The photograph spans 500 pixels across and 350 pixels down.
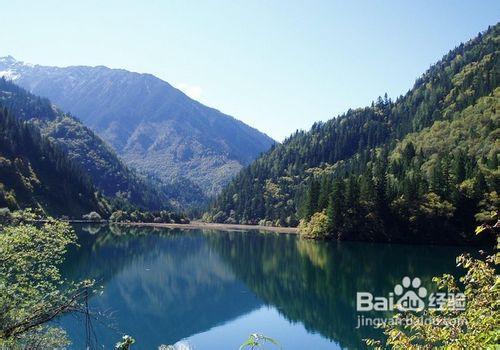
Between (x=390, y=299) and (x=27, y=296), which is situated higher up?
(x=27, y=296)

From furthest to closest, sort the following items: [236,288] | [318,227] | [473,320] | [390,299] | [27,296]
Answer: [318,227] → [236,288] → [390,299] → [27,296] → [473,320]

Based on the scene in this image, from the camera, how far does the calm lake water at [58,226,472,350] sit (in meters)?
43.9

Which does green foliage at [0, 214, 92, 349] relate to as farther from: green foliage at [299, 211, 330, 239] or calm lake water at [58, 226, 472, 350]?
green foliage at [299, 211, 330, 239]

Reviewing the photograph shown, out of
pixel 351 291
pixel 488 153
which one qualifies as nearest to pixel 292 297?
pixel 351 291

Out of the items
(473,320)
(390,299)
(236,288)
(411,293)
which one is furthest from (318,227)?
(473,320)

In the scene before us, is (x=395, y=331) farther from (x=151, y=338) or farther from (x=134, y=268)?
(x=134, y=268)

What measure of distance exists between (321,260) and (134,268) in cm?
3467

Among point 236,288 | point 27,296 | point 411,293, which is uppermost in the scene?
point 27,296

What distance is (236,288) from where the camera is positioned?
233 ft

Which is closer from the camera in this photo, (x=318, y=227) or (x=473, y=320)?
(x=473, y=320)

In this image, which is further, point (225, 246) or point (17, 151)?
point (17, 151)

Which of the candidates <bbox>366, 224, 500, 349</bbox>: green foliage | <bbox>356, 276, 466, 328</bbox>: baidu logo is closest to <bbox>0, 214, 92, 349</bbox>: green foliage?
<bbox>366, 224, 500, 349</bbox>: green foliage

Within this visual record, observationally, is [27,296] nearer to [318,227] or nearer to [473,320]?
[473,320]

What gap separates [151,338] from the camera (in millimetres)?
43969
